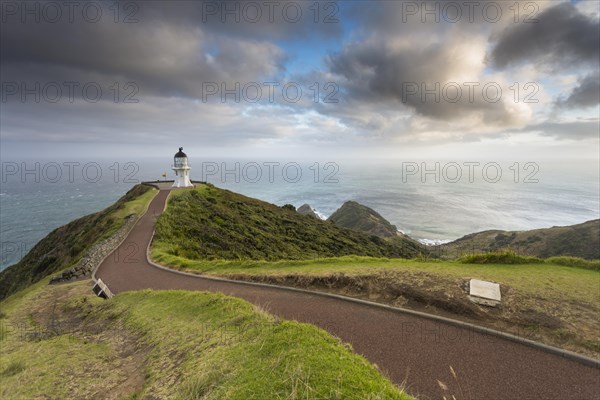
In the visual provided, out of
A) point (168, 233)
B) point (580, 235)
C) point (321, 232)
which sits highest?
point (168, 233)

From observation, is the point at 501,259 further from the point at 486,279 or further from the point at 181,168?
the point at 181,168

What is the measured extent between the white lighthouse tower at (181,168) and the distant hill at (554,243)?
216 ft

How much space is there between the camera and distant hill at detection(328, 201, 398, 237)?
9825 centimetres

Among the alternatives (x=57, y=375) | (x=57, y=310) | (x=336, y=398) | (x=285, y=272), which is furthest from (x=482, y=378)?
(x=57, y=310)

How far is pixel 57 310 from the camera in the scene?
47.0 feet

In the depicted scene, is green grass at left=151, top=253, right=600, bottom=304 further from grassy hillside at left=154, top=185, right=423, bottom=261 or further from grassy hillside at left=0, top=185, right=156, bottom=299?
grassy hillside at left=0, top=185, right=156, bottom=299

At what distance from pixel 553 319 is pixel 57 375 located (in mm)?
14353

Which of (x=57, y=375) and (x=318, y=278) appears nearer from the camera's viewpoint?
(x=57, y=375)

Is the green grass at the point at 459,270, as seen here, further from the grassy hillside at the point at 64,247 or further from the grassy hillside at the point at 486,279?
the grassy hillside at the point at 64,247

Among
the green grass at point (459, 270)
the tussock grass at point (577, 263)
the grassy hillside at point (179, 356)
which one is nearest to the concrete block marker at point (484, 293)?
the green grass at point (459, 270)

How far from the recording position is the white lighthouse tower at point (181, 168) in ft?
162

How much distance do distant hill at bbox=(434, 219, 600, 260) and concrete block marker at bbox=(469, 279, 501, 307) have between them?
223ft

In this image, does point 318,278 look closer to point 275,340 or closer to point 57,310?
point 275,340

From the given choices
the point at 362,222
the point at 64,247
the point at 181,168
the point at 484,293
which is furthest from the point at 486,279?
the point at 362,222
